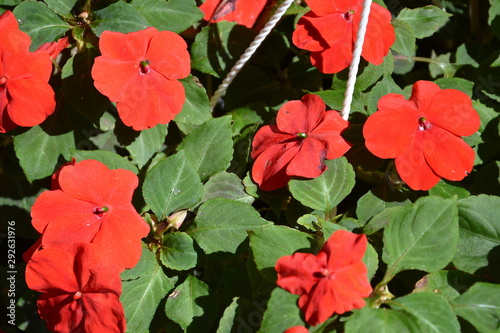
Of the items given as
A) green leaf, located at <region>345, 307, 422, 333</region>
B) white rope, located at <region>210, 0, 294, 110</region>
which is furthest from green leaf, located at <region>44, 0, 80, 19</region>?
green leaf, located at <region>345, 307, 422, 333</region>

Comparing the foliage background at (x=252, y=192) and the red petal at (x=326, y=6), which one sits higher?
the red petal at (x=326, y=6)

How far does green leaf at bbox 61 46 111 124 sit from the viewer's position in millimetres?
1061

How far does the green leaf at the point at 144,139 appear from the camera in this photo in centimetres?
115

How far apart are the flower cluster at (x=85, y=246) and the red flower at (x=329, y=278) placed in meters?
0.24

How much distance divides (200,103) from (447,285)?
0.59 metres

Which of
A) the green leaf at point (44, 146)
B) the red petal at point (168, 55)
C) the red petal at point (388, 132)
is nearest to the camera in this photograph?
the red petal at point (388, 132)

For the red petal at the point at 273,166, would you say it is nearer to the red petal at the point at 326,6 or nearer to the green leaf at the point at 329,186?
the green leaf at the point at 329,186

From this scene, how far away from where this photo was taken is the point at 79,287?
790 mm

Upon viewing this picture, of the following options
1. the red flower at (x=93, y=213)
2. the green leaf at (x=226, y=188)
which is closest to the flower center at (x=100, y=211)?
the red flower at (x=93, y=213)

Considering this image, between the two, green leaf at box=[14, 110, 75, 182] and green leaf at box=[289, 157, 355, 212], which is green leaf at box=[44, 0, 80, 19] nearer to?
green leaf at box=[14, 110, 75, 182]

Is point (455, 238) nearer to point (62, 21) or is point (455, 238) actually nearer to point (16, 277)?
point (62, 21)

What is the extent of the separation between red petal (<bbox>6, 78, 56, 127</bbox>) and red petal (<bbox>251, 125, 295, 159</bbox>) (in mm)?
359

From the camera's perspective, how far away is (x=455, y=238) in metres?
0.75

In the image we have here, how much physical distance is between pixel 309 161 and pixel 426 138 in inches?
7.3
